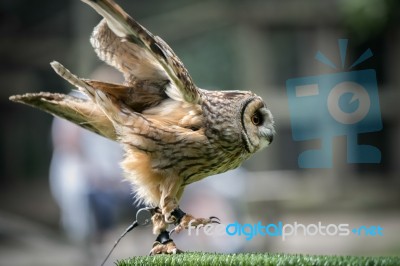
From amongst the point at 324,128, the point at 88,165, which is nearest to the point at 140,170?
the point at 88,165

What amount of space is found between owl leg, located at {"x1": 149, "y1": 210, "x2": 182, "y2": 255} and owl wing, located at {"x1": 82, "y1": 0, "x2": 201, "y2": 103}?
280mm

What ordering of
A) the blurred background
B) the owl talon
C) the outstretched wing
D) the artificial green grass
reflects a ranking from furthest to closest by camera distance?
the blurred background → the outstretched wing → the owl talon → the artificial green grass

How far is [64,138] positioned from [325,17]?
3.04 metres

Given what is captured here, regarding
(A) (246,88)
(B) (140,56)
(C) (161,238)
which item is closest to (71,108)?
(B) (140,56)

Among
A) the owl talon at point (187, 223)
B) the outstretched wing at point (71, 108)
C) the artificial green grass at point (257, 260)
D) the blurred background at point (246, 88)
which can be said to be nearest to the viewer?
the artificial green grass at point (257, 260)

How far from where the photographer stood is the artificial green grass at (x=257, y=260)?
163 centimetres

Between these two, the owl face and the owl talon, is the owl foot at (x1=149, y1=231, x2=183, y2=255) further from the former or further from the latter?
the owl face

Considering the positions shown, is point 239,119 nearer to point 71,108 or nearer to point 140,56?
point 140,56

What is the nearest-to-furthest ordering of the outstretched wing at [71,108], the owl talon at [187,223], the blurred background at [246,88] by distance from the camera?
the owl talon at [187,223] → the outstretched wing at [71,108] → the blurred background at [246,88]

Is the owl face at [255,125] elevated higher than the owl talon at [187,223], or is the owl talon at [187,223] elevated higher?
the owl face at [255,125]

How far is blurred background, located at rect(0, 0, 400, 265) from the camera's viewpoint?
541 centimetres

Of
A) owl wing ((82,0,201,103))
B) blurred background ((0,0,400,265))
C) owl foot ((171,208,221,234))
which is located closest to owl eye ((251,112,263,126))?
owl wing ((82,0,201,103))

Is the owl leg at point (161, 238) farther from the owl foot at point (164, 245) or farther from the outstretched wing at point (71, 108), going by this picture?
the outstretched wing at point (71, 108)

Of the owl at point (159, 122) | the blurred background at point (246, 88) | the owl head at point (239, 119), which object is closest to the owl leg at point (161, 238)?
the owl at point (159, 122)
